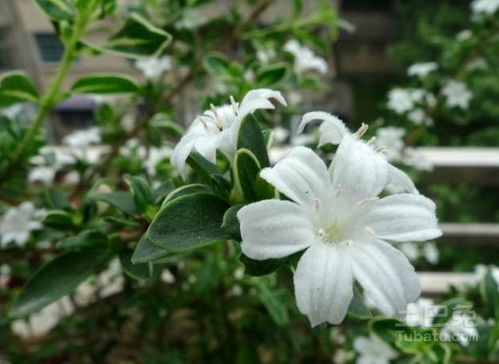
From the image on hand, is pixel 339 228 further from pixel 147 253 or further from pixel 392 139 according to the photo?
pixel 392 139

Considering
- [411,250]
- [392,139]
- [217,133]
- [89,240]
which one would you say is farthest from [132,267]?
[411,250]

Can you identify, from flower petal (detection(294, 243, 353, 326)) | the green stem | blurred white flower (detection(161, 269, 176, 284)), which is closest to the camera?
flower petal (detection(294, 243, 353, 326))

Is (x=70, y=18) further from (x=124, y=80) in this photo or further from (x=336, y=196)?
(x=336, y=196)

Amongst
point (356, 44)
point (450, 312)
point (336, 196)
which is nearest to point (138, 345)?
point (450, 312)

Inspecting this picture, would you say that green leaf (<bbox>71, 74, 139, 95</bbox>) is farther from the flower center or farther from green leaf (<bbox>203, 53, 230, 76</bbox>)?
the flower center

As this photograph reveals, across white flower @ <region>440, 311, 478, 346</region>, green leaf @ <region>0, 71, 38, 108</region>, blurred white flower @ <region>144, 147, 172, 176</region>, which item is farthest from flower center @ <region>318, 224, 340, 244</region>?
blurred white flower @ <region>144, 147, 172, 176</region>
